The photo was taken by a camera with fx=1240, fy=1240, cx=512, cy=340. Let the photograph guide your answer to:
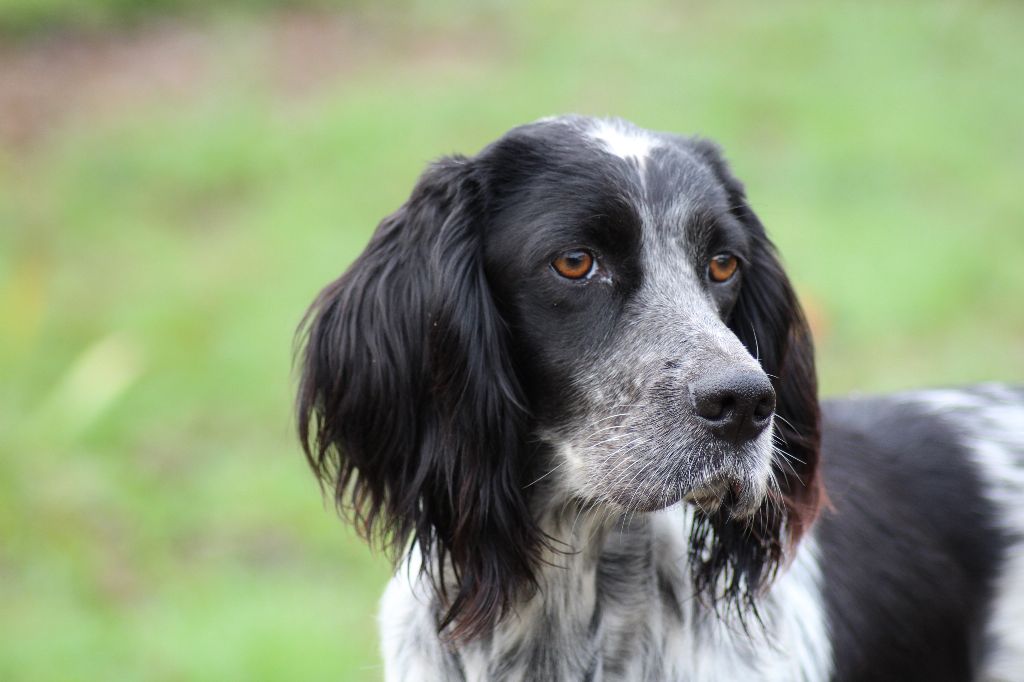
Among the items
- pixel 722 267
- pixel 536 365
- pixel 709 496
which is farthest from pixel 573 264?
pixel 709 496

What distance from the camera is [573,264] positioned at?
314 cm

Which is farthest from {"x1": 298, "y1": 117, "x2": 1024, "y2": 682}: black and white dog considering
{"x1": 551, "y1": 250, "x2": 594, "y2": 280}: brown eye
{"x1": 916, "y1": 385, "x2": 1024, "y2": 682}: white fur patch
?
{"x1": 916, "y1": 385, "x2": 1024, "y2": 682}: white fur patch

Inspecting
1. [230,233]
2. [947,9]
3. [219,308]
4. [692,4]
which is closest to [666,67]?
[692,4]

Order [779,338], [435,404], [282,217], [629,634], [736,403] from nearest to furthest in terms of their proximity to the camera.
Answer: [736,403]
[435,404]
[629,634]
[779,338]
[282,217]

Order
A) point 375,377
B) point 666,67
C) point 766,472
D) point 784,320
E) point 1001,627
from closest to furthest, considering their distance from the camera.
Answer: point 766,472, point 375,377, point 784,320, point 1001,627, point 666,67

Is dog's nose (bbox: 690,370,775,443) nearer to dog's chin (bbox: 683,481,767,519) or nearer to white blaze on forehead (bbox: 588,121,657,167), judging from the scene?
dog's chin (bbox: 683,481,767,519)

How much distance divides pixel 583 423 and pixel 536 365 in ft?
0.63

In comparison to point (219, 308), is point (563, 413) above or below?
below

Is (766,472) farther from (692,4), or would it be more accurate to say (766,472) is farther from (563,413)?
(692,4)

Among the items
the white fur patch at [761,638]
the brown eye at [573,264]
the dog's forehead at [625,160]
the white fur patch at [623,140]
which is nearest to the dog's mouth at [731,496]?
the white fur patch at [761,638]

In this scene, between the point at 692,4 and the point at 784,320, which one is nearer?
the point at 784,320

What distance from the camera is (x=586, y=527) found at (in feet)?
11.0

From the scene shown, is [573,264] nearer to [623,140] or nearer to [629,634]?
[623,140]

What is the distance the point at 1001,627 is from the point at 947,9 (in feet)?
37.1
